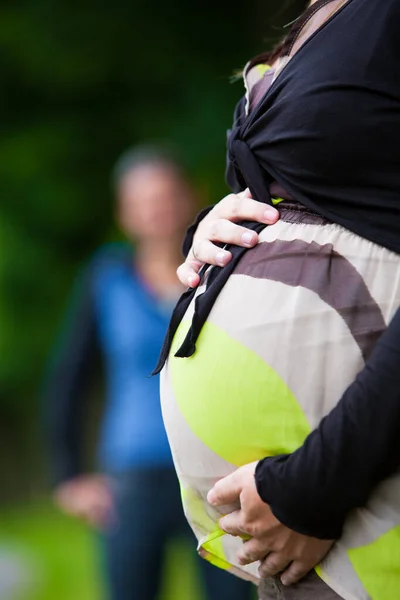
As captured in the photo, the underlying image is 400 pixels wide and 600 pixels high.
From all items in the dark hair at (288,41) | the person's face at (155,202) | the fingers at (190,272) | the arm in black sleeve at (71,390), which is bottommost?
the arm in black sleeve at (71,390)

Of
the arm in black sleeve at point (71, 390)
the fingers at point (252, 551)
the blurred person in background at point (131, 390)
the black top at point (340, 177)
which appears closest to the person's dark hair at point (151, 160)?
the blurred person in background at point (131, 390)

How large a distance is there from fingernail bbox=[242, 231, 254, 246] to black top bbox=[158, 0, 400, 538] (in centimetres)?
3

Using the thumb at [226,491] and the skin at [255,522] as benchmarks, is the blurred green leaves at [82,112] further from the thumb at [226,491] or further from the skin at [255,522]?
the thumb at [226,491]

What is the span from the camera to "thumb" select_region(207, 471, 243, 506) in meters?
1.39

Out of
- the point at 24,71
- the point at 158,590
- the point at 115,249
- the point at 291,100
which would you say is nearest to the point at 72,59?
the point at 24,71

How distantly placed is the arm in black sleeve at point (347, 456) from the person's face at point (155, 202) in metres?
2.45

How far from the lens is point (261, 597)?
157 centimetres

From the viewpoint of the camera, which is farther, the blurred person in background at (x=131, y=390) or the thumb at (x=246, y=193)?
the blurred person in background at (x=131, y=390)

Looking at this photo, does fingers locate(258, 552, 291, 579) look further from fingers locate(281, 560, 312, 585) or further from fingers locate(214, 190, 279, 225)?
fingers locate(214, 190, 279, 225)

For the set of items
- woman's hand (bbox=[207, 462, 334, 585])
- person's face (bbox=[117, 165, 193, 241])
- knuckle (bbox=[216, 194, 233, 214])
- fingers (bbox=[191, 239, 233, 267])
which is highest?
knuckle (bbox=[216, 194, 233, 214])

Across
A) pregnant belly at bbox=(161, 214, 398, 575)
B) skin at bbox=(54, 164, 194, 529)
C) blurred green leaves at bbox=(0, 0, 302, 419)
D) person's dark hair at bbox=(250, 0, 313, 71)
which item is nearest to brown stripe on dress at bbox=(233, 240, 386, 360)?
pregnant belly at bbox=(161, 214, 398, 575)

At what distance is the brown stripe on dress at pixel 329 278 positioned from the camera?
1.34 m

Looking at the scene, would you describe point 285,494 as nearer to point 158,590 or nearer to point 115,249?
point 158,590

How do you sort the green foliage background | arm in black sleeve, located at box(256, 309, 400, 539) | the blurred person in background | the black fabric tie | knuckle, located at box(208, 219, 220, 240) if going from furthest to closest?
the green foliage background < the blurred person in background < knuckle, located at box(208, 219, 220, 240) < the black fabric tie < arm in black sleeve, located at box(256, 309, 400, 539)
